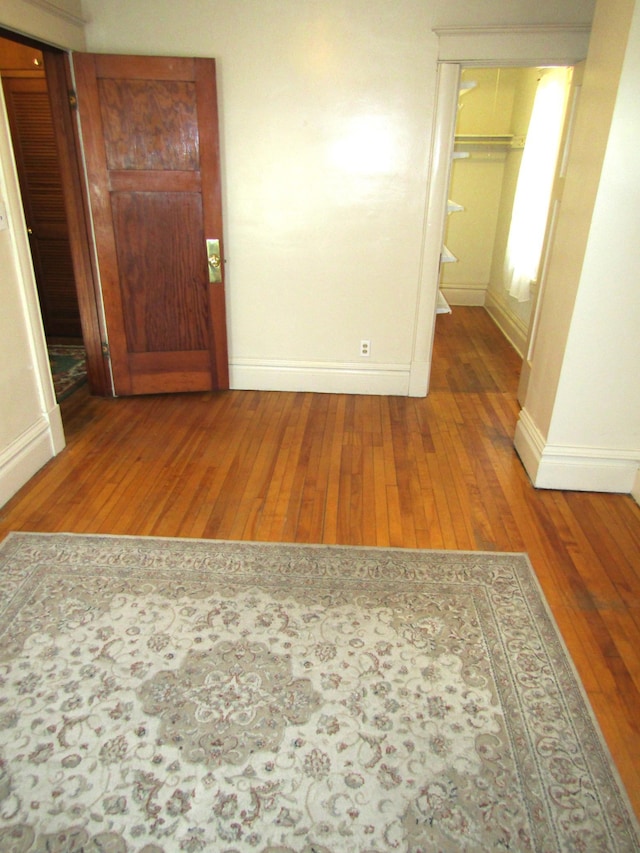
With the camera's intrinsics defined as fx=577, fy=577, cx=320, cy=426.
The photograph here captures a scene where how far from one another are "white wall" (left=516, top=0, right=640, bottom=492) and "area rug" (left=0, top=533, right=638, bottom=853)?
811 mm

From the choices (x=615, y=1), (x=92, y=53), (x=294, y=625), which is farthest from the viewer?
(x=92, y=53)

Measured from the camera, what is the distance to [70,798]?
1502 mm

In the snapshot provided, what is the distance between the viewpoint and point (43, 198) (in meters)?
4.60

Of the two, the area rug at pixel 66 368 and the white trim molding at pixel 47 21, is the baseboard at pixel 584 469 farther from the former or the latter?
the white trim molding at pixel 47 21

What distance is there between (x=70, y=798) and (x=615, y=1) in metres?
3.42

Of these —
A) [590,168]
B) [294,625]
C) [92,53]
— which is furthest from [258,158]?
[294,625]

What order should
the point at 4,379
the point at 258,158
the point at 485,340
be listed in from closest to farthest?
the point at 4,379 < the point at 258,158 < the point at 485,340

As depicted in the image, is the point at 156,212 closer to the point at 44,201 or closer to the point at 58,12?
the point at 58,12

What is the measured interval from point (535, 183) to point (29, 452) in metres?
4.32

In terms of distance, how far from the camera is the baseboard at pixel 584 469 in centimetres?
289

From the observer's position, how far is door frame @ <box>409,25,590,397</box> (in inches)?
126

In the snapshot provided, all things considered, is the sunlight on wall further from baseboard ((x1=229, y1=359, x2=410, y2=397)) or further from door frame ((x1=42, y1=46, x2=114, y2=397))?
door frame ((x1=42, y1=46, x2=114, y2=397))

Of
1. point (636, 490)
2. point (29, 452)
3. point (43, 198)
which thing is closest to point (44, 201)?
point (43, 198)

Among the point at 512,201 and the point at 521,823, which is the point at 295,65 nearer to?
the point at 512,201
